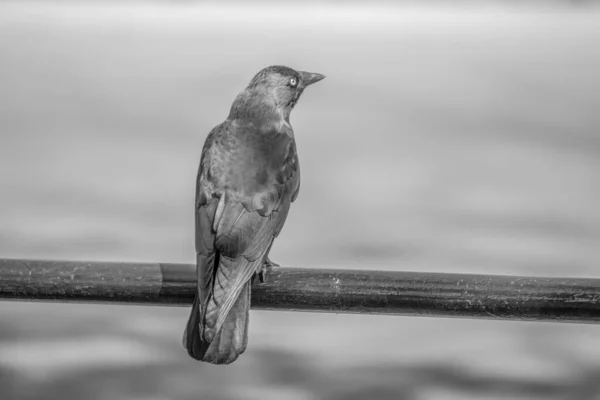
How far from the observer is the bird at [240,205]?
285 cm

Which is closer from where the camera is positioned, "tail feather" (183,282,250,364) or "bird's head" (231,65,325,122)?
"tail feather" (183,282,250,364)

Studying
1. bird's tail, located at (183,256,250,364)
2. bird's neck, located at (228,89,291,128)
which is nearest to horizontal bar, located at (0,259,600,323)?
bird's tail, located at (183,256,250,364)

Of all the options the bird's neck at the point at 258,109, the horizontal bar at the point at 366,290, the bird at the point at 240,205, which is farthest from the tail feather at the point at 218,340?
the bird's neck at the point at 258,109

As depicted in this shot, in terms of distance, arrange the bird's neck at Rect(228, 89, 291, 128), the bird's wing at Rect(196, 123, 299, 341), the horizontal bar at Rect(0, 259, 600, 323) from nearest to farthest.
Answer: the horizontal bar at Rect(0, 259, 600, 323)
the bird's wing at Rect(196, 123, 299, 341)
the bird's neck at Rect(228, 89, 291, 128)

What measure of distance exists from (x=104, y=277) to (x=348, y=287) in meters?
0.65

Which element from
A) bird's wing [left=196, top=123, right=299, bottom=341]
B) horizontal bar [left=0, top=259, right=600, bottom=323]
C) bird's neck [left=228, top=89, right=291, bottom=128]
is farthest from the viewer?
bird's neck [left=228, top=89, right=291, bottom=128]

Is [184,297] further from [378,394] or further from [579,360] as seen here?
[579,360]

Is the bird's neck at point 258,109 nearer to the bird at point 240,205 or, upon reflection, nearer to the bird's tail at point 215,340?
the bird at point 240,205

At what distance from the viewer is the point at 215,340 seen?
284 cm

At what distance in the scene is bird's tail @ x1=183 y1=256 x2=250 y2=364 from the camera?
282 cm

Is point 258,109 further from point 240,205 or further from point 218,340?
point 218,340

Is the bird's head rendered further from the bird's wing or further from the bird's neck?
the bird's wing

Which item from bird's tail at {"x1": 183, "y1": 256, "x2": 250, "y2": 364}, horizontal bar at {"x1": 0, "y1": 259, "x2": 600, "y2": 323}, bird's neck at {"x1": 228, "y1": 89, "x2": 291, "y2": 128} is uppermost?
bird's neck at {"x1": 228, "y1": 89, "x2": 291, "y2": 128}

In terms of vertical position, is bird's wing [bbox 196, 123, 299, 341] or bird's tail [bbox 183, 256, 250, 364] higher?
bird's wing [bbox 196, 123, 299, 341]
